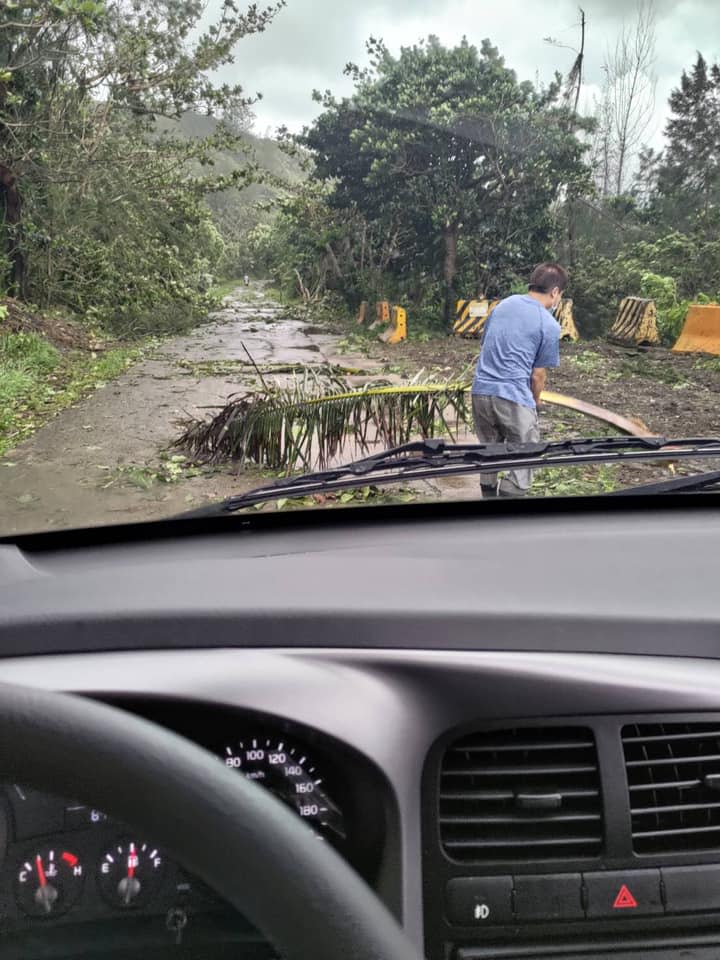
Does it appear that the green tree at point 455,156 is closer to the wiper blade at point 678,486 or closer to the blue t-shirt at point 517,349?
the blue t-shirt at point 517,349

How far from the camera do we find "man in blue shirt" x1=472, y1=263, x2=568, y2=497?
17.5 feet

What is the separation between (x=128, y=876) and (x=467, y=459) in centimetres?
140

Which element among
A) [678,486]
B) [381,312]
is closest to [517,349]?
[678,486]

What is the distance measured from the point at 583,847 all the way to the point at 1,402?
886 cm

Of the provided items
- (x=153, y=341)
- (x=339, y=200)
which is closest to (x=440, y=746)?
(x=339, y=200)

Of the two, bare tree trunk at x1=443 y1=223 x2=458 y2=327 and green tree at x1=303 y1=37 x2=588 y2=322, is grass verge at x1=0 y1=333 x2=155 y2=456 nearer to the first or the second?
green tree at x1=303 y1=37 x2=588 y2=322

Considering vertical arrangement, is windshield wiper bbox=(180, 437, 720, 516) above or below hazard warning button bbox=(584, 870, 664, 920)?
above

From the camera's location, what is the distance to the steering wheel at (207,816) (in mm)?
887

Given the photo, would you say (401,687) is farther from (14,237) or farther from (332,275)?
(14,237)

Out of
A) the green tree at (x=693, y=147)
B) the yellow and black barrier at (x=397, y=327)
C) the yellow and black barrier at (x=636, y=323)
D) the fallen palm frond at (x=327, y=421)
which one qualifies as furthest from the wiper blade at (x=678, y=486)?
the yellow and black barrier at (x=636, y=323)

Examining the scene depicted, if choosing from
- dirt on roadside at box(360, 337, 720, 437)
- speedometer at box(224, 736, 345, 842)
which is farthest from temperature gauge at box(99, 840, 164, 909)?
dirt on roadside at box(360, 337, 720, 437)

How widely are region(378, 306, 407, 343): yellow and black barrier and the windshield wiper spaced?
33.4 ft

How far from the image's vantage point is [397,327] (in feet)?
42.8

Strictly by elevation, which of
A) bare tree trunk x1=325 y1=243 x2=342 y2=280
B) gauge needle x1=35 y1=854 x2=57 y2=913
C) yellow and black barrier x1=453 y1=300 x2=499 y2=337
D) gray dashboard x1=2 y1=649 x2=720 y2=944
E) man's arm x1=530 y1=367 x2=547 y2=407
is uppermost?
bare tree trunk x1=325 y1=243 x2=342 y2=280
